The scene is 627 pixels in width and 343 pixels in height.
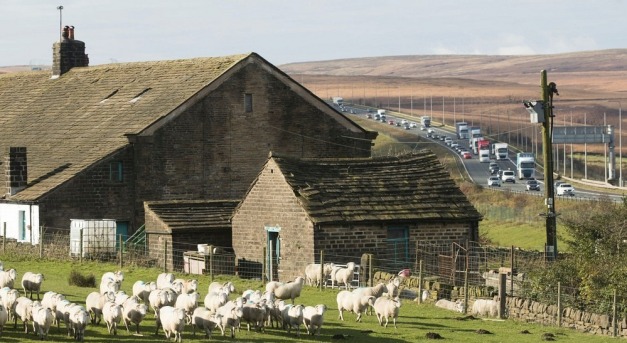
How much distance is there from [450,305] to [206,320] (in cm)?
1074

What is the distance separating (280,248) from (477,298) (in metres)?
10.1

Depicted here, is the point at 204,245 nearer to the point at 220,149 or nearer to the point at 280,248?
the point at 280,248

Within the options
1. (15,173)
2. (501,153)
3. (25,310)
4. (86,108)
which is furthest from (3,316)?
(501,153)

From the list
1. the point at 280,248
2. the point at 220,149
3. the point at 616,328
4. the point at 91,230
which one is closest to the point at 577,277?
the point at 616,328

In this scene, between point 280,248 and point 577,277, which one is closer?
point 577,277

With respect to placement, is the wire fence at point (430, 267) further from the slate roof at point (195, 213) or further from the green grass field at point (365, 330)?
the green grass field at point (365, 330)

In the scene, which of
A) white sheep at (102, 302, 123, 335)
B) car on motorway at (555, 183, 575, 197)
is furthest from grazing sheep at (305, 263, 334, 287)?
car on motorway at (555, 183, 575, 197)

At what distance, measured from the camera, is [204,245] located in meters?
50.0

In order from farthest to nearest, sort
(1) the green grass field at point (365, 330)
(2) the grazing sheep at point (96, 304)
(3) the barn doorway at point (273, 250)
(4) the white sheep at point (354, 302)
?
(3) the barn doorway at point (273, 250), (4) the white sheep at point (354, 302), (2) the grazing sheep at point (96, 304), (1) the green grass field at point (365, 330)

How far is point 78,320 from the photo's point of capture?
2958 centimetres

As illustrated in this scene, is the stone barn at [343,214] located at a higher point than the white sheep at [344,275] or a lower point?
higher

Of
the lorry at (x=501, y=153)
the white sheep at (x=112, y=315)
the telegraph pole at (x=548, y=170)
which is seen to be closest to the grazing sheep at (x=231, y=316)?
the white sheep at (x=112, y=315)

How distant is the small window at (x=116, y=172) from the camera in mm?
60750

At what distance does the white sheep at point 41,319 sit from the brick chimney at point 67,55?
48389mm
